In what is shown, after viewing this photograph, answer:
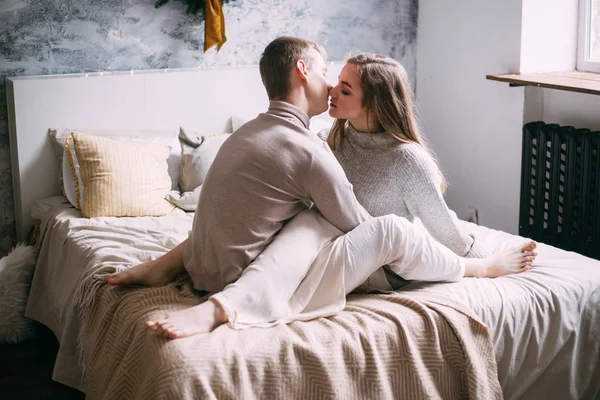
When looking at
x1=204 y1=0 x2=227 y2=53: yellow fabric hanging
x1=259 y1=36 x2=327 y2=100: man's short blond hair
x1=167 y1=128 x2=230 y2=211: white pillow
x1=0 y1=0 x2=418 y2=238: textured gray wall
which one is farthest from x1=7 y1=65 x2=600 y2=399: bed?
x1=204 y1=0 x2=227 y2=53: yellow fabric hanging

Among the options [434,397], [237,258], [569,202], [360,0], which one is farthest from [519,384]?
[360,0]

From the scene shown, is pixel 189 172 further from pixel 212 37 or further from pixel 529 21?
pixel 529 21

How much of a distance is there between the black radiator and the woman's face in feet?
3.59

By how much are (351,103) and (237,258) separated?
62 centimetres

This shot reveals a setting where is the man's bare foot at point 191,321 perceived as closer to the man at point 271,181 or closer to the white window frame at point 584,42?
the man at point 271,181

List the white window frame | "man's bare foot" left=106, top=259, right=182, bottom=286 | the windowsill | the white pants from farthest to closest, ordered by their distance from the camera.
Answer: the white window frame
the windowsill
"man's bare foot" left=106, top=259, right=182, bottom=286
the white pants

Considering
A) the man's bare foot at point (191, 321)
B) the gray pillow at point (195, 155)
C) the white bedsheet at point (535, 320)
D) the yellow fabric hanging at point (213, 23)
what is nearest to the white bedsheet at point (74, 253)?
the white bedsheet at point (535, 320)

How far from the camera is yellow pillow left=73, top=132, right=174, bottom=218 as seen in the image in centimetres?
A: 311

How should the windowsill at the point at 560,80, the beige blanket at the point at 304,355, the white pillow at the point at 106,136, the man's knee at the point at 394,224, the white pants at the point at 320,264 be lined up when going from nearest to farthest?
the beige blanket at the point at 304,355 → the white pants at the point at 320,264 → the man's knee at the point at 394,224 → the windowsill at the point at 560,80 → the white pillow at the point at 106,136

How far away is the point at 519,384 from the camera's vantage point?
218 cm

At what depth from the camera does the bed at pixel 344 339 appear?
1840 mm

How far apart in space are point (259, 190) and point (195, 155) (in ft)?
4.33

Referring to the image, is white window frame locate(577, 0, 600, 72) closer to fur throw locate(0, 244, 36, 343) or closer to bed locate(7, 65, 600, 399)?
bed locate(7, 65, 600, 399)

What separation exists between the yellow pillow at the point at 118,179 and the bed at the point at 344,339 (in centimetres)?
14
